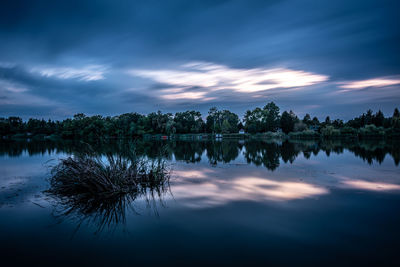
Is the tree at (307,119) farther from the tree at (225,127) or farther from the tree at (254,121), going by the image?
the tree at (225,127)

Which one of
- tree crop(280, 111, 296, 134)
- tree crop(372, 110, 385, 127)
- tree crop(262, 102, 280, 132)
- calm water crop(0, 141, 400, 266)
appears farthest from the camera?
tree crop(262, 102, 280, 132)

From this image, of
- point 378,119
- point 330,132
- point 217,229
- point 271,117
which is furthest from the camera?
point 271,117

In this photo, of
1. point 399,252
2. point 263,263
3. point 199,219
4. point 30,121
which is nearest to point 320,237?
point 399,252

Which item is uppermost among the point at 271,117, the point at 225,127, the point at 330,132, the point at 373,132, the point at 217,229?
the point at 271,117

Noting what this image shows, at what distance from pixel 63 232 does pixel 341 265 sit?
5893mm

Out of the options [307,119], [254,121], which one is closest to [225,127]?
[254,121]

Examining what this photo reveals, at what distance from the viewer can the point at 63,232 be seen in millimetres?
5555

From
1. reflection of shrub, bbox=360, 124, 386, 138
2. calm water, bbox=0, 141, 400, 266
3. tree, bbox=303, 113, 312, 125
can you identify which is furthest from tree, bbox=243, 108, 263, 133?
calm water, bbox=0, 141, 400, 266

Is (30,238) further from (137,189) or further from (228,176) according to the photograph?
(228,176)

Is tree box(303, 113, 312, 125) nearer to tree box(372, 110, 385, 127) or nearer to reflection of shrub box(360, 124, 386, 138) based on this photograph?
tree box(372, 110, 385, 127)

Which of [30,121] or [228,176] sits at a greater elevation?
[30,121]

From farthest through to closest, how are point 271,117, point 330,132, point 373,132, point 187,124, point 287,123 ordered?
point 187,124, point 271,117, point 287,123, point 330,132, point 373,132

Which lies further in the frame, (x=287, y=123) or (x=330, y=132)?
(x=287, y=123)

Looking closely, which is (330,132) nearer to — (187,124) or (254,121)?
(254,121)
